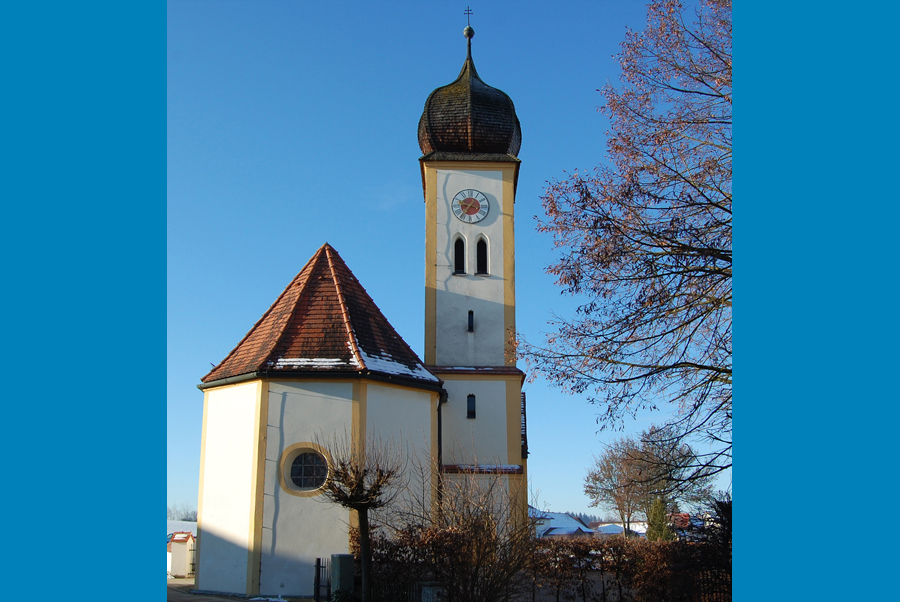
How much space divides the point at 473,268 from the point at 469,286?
59 cm

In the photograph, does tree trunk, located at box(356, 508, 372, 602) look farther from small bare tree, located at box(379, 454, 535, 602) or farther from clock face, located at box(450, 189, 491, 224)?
clock face, located at box(450, 189, 491, 224)

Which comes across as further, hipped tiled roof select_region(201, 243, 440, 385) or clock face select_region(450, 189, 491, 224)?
clock face select_region(450, 189, 491, 224)

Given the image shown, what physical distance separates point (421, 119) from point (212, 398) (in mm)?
12109

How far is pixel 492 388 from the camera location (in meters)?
20.7

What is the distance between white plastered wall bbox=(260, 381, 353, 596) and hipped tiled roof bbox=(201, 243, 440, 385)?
1.72 feet

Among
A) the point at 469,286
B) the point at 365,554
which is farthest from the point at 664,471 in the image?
the point at 469,286

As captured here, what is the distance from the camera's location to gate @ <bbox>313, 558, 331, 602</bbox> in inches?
553

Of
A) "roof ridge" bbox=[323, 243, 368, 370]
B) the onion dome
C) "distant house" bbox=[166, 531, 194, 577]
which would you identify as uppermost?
the onion dome

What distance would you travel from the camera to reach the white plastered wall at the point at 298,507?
1449 cm

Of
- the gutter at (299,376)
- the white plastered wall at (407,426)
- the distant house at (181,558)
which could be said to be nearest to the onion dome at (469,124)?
the white plastered wall at (407,426)

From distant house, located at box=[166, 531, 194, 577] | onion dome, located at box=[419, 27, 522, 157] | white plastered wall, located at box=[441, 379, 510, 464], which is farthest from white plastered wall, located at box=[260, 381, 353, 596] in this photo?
onion dome, located at box=[419, 27, 522, 157]

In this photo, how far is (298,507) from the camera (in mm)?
14805

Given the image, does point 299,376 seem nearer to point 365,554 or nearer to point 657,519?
point 365,554

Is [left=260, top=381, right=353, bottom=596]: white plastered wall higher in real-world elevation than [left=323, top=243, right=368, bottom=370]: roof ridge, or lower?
lower
